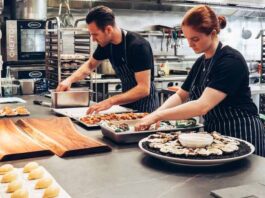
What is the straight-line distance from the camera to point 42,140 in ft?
6.49

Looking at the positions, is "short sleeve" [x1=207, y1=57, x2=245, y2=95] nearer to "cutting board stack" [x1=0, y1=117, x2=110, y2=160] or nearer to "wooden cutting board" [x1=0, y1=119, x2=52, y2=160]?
"cutting board stack" [x1=0, y1=117, x2=110, y2=160]

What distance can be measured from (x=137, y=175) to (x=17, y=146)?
65 cm

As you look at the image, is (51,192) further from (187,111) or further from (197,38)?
(197,38)

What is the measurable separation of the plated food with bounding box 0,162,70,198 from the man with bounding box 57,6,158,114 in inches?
45.2

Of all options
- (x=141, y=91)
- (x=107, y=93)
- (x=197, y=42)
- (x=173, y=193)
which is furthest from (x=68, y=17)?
(x=173, y=193)

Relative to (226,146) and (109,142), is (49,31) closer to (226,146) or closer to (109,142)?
(109,142)

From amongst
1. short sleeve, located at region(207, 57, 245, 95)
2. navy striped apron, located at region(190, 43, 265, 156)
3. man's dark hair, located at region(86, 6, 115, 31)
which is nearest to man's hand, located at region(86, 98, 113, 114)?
man's dark hair, located at region(86, 6, 115, 31)

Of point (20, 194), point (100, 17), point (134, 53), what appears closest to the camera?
point (20, 194)

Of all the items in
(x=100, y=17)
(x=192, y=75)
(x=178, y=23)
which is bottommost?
(x=192, y=75)

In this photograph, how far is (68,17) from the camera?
5.06 m

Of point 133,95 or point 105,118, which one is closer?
point 105,118

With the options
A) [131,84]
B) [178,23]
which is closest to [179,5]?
[178,23]

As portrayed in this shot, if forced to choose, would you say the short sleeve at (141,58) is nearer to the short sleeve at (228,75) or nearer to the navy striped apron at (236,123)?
the navy striped apron at (236,123)

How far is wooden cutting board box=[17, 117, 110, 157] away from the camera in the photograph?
1.78 m
